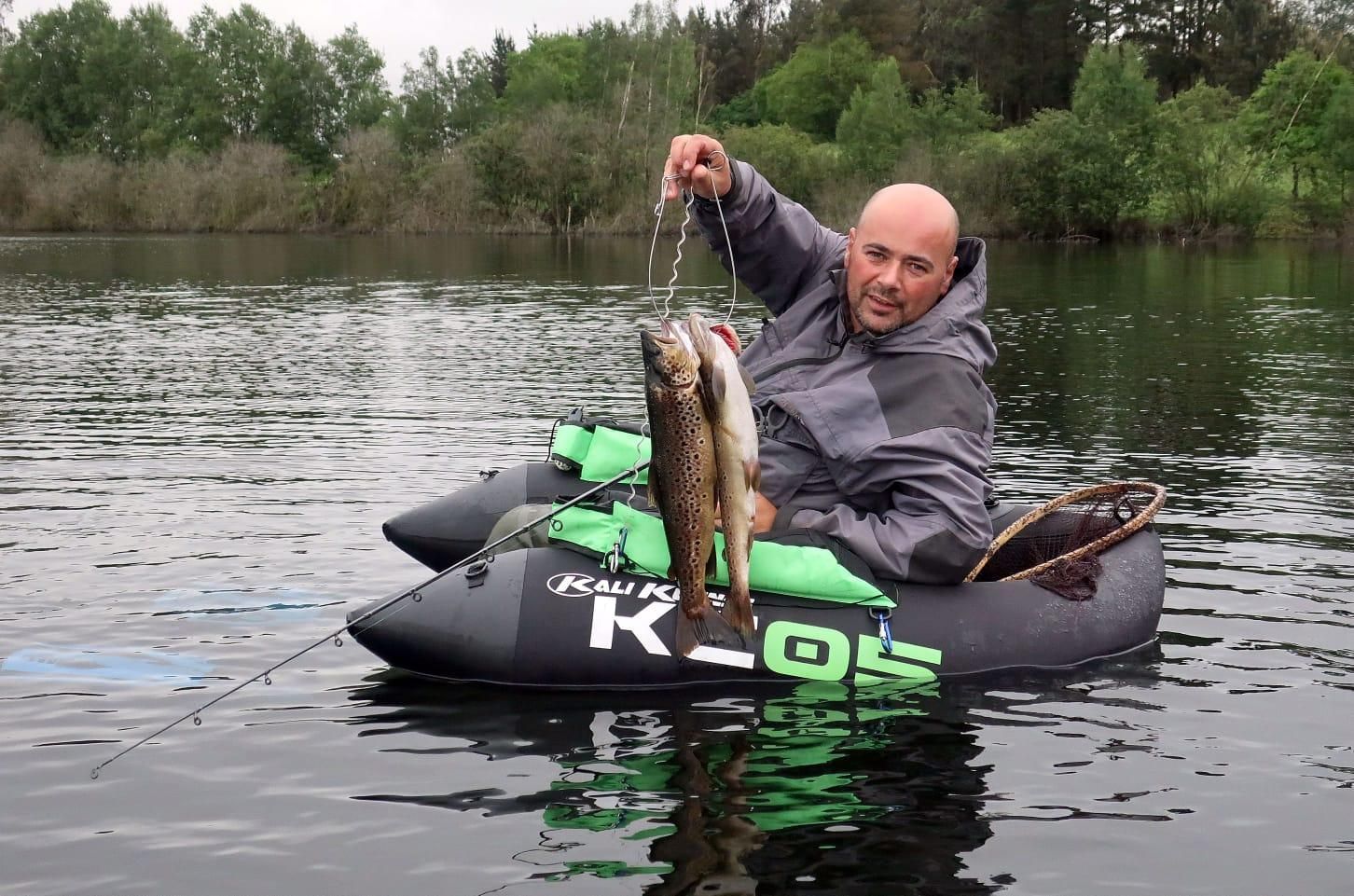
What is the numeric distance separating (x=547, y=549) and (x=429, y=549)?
1.50 metres

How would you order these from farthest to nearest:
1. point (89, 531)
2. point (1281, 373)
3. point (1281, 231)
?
1. point (1281, 231)
2. point (1281, 373)
3. point (89, 531)

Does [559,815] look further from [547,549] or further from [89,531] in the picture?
[89,531]

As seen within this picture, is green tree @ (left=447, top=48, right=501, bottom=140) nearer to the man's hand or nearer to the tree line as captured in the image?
the tree line

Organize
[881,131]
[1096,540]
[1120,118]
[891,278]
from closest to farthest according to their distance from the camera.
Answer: [891,278] < [1096,540] < [1120,118] < [881,131]

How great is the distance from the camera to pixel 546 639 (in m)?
6.41

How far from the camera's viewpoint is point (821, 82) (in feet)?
288

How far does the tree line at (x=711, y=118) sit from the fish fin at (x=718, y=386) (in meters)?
54.3

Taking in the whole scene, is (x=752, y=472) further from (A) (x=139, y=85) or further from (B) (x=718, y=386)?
(A) (x=139, y=85)

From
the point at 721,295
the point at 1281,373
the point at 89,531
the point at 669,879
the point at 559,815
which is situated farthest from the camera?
the point at 721,295

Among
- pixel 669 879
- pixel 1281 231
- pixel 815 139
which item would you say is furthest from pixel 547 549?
pixel 815 139

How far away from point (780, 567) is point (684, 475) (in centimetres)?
103

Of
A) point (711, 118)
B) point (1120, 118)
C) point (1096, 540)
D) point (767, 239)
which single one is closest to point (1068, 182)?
point (1120, 118)

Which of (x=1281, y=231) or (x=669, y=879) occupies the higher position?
(x=1281, y=231)

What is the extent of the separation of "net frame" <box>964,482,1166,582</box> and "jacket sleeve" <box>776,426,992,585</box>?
1.60 ft
